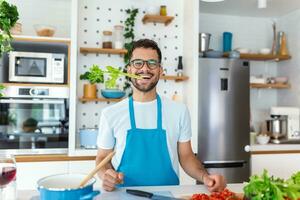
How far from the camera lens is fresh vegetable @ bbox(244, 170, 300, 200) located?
92 centimetres

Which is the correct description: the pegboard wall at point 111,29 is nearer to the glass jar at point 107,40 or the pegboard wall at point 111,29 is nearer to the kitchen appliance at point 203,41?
the glass jar at point 107,40

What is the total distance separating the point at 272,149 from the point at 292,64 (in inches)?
50.0

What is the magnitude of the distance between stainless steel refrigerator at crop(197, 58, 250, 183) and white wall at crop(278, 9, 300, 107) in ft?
3.29

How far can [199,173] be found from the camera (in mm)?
1578

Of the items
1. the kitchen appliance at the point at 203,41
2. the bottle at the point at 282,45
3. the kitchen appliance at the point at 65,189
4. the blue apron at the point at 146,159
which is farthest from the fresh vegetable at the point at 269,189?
the bottle at the point at 282,45

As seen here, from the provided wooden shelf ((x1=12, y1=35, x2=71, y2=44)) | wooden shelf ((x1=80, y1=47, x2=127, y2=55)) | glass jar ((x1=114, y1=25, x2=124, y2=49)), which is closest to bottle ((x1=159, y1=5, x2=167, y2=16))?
glass jar ((x1=114, y1=25, x2=124, y2=49))

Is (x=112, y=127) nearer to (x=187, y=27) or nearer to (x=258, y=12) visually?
(x=187, y=27)

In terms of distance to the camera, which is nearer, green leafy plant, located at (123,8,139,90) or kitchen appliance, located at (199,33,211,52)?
green leafy plant, located at (123,8,139,90)

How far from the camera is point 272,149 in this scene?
10.3 feet

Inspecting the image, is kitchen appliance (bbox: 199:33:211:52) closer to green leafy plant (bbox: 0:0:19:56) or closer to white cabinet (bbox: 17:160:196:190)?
white cabinet (bbox: 17:160:196:190)

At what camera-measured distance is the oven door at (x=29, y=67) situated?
2613mm

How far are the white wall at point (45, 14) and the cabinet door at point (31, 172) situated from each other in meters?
1.38

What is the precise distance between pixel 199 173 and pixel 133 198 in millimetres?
504

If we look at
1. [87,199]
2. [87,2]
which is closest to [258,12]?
[87,2]
